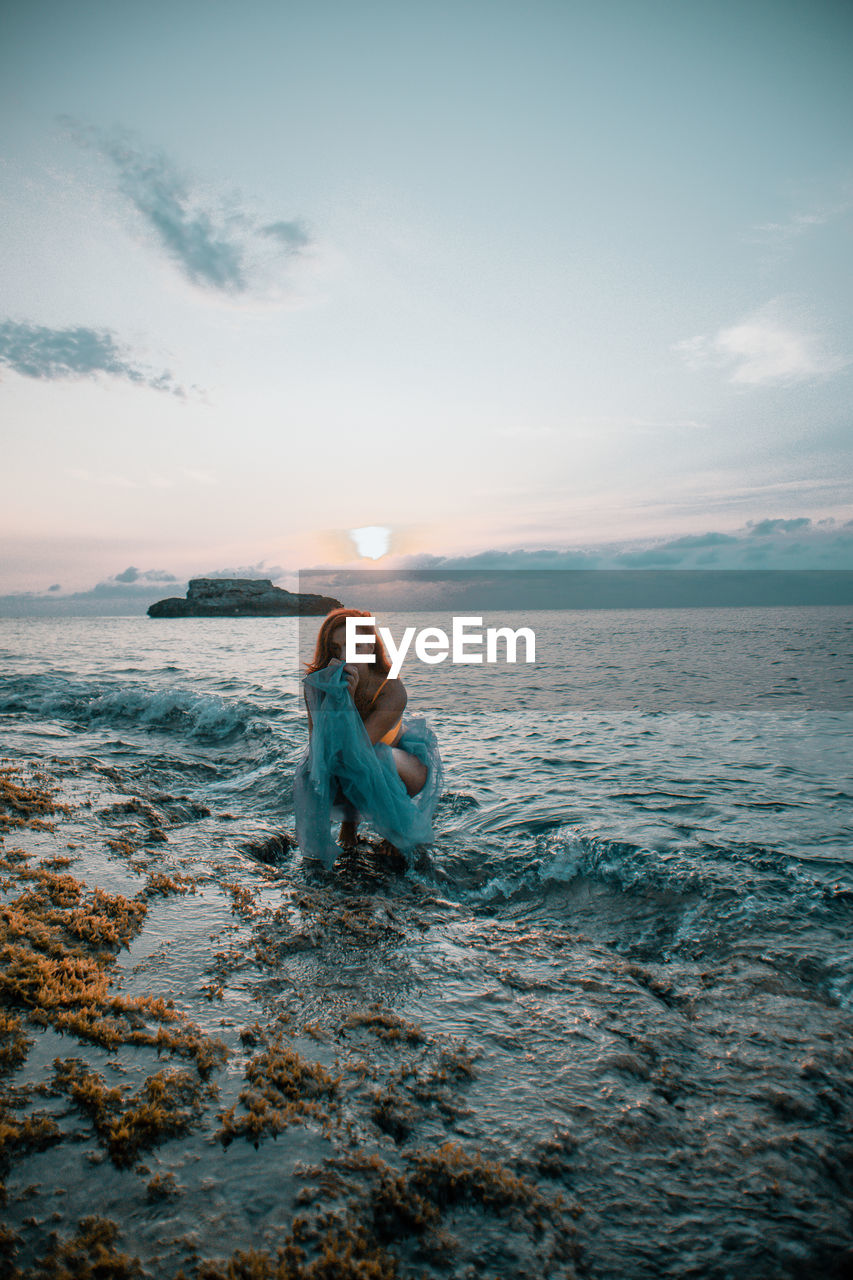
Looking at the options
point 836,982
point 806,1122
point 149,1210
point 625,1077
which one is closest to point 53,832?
point 149,1210

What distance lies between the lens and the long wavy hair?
5988mm

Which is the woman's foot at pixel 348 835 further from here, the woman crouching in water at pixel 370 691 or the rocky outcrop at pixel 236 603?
the rocky outcrop at pixel 236 603

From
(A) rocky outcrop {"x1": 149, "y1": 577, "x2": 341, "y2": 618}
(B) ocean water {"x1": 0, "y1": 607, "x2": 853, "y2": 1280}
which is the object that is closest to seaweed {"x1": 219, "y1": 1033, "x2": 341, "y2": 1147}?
(B) ocean water {"x1": 0, "y1": 607, "x2": 853, "y2": 1280}

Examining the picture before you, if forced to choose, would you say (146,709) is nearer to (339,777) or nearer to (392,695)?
(339,777)

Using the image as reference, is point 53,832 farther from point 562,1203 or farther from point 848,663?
point 848,663

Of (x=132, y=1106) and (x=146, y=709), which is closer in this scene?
(x=132, y=1106)

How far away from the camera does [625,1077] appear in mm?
2973

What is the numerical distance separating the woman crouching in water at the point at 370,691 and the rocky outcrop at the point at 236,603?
12562 cm

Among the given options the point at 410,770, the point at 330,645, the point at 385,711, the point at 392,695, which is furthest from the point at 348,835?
the point at 330,645

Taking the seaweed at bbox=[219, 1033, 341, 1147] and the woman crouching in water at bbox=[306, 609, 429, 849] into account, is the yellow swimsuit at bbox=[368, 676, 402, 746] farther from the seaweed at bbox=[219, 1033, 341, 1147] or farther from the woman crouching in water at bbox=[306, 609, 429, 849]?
the seaweed at bbox=[219, 1033, 341, 1147]

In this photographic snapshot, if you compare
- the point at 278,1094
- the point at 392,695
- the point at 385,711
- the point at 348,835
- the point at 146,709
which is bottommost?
the point at 348,835

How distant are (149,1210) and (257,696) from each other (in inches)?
597

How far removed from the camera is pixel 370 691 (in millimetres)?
6090

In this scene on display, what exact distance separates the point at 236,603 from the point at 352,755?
13445cm
